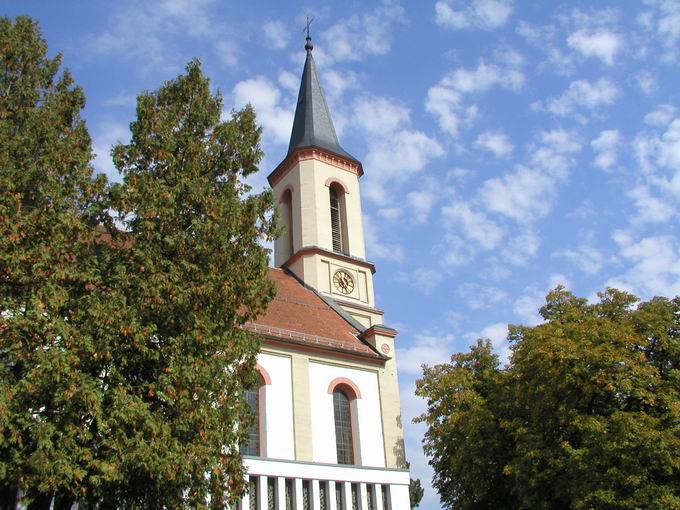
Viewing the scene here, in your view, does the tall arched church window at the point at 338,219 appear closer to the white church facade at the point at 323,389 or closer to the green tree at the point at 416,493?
the white church facade at the point at 323,389

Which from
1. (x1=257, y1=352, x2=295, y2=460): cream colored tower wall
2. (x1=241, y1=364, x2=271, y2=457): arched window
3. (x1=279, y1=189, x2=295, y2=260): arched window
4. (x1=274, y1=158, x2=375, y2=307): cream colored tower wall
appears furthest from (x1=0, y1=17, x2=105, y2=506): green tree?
(x1=279, y1=189, x2=295, y2=260): arched window

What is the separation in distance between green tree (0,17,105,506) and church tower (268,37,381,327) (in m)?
16.3

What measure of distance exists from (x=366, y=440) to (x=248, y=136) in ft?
39.7

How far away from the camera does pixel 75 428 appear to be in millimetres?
11148

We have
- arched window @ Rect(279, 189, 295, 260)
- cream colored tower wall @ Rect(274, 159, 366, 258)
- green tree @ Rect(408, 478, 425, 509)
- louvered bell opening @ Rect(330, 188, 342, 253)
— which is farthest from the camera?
green tree @ Rect(408, 478, 425, 509)

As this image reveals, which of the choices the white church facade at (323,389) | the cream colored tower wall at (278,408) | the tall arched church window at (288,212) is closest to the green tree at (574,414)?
the white church facade at (323,389)

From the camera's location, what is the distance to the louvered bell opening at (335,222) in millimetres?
31984

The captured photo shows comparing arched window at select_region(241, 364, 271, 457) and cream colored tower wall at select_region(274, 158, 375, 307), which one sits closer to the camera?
arched window at select_region(241, 364, 271, 457)

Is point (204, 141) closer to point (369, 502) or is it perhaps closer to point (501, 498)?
point (369, 502)

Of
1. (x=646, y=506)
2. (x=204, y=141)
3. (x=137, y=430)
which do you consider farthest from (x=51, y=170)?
(x=646, y=506)

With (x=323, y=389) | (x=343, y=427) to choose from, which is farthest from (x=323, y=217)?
(x=343, y=427)

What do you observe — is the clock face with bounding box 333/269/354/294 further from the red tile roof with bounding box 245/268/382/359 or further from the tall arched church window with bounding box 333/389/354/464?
the tall arched church window with bounding box 333/389/354/464

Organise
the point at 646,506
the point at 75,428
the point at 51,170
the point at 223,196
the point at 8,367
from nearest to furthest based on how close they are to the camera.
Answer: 1. the point at 75,428
2. the point at 8,367
3. the point at 51,170
4. the point at 223,196
5. the point at 646,506

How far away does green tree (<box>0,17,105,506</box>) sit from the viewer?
436 inches
